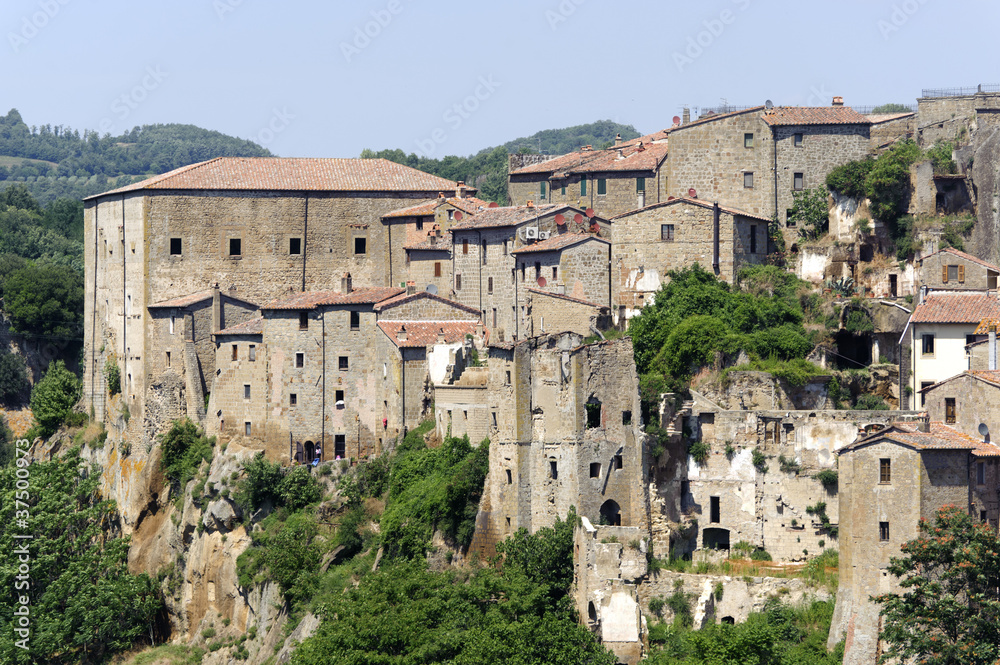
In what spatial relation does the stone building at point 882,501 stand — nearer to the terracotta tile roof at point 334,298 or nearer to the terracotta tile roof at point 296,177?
the terracotta tile roof at point 334,298

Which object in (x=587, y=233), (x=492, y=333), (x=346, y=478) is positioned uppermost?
(x=587, y=233)

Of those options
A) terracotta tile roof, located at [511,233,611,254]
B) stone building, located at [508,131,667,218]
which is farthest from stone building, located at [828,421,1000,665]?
stone building, located at [508,131,667,218]

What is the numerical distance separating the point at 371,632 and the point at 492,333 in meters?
17.9

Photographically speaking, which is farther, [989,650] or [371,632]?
[371,632]

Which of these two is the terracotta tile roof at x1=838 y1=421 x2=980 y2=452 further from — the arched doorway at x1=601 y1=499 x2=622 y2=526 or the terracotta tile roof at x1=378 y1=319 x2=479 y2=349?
the terracotta tile roof at x1=378 y1=319 x2=479 y2=349

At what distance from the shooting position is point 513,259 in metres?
64.1

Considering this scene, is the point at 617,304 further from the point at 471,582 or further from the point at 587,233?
the point at 471,582

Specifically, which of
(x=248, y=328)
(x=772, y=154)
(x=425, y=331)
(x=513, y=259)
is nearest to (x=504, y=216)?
(x=513, y=259)

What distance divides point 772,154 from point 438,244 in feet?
50.6

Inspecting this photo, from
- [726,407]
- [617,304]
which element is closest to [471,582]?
[726,407]

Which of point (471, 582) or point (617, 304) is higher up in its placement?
point (617, 304)

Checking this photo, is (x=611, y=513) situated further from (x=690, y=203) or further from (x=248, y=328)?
(x=248, y=328)

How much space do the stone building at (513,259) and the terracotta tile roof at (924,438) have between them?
1777cm

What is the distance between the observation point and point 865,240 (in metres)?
62.7
